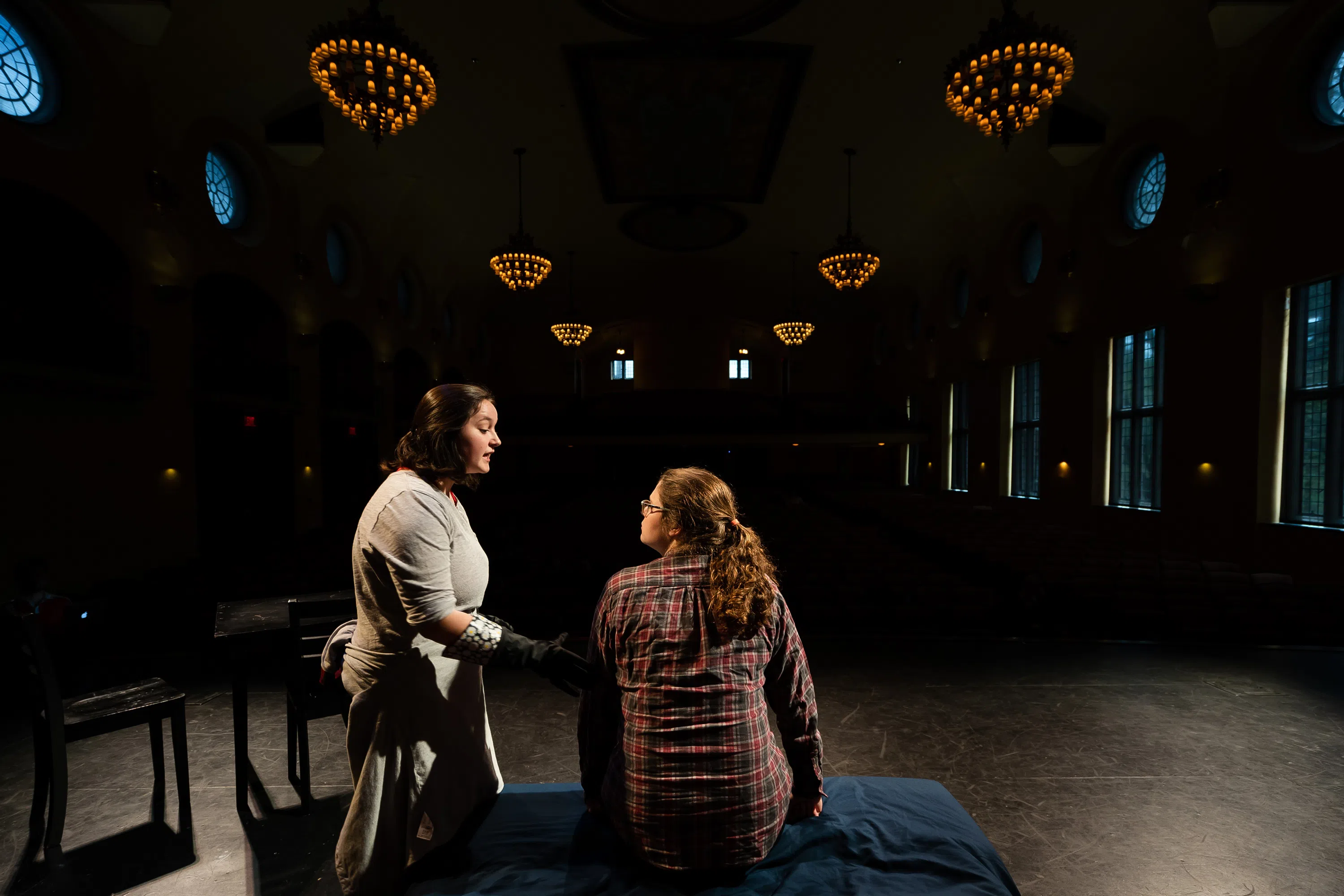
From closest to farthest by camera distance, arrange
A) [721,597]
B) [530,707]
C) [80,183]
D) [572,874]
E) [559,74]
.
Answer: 1. [721,597]
2. [572,874]
3. [530,707]
4. [80,183]
5. [559,74]

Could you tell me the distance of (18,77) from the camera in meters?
6.70

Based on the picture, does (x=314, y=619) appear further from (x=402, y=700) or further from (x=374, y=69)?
(x=374, y=69)

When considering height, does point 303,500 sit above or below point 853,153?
below

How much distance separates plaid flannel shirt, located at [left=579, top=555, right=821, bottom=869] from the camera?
1.43 metres

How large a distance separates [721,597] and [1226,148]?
1113 cm

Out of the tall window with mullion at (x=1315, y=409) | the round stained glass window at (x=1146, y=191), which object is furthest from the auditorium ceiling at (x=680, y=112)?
the tall window with mullion at (x=1315, y=409)

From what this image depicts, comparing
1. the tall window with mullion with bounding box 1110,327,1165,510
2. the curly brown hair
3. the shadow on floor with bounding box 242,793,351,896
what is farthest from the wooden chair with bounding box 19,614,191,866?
the tall window with mullion with bounding box 1110,327,1165,510

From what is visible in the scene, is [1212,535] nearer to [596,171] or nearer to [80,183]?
[596,171]

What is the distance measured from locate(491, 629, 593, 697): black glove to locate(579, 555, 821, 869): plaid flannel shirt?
0.10m

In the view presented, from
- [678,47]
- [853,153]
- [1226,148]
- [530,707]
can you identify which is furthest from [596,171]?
[530,707]

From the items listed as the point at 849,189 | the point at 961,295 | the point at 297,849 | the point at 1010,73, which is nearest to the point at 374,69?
the point at 1010,73

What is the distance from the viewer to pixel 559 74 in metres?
9.78

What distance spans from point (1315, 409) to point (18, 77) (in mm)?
15534

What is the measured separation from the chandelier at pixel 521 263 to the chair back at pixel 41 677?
950cm
